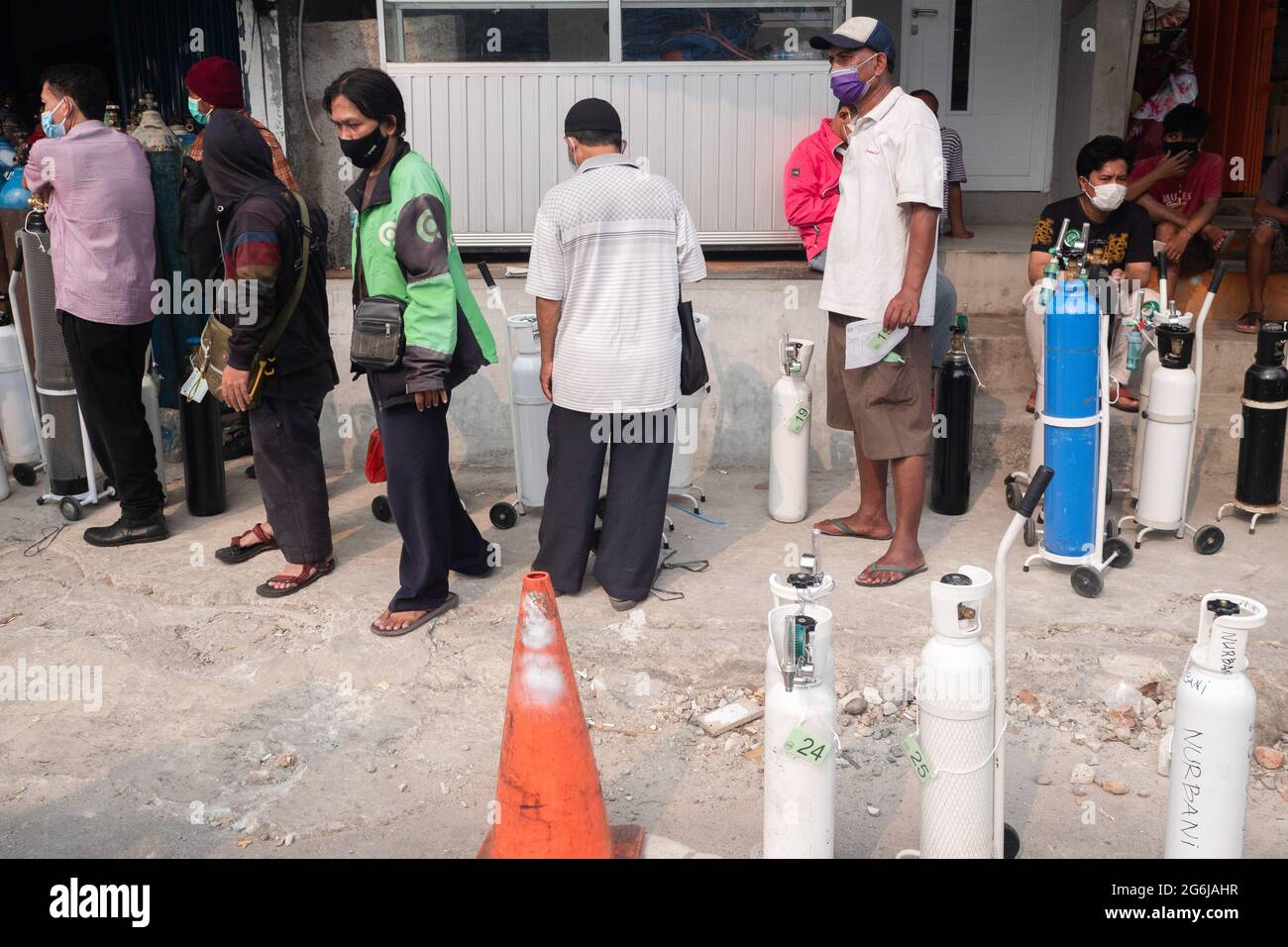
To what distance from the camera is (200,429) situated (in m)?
6.05

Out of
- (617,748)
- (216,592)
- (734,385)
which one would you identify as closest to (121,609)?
(216,592)

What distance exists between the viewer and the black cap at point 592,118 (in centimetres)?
450

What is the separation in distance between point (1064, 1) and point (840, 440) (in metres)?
4.61

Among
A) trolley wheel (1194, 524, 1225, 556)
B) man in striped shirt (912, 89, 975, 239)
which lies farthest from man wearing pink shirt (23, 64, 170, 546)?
man in striped shirt (912, 89, 975, 239)

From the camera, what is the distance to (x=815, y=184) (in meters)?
6.39

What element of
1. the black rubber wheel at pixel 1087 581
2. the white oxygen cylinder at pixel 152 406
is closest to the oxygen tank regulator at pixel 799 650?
the black rubber wheel at pixel 1087 581

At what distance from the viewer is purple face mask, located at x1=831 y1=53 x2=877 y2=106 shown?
4.70m

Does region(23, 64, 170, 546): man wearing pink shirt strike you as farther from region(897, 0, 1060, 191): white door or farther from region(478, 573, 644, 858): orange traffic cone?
region(897, 0, 1060, 191): white door

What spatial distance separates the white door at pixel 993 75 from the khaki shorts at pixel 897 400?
488cm

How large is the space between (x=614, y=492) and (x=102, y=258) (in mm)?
2644

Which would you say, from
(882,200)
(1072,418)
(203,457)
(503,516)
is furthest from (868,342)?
(203,457)

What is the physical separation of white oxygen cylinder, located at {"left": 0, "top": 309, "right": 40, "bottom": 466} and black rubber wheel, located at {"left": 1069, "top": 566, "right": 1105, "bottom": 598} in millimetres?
5489

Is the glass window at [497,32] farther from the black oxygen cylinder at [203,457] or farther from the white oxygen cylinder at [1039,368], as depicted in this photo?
the white oxygen cylinder at [1039,368]

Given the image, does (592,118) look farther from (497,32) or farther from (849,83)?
(497,32)
